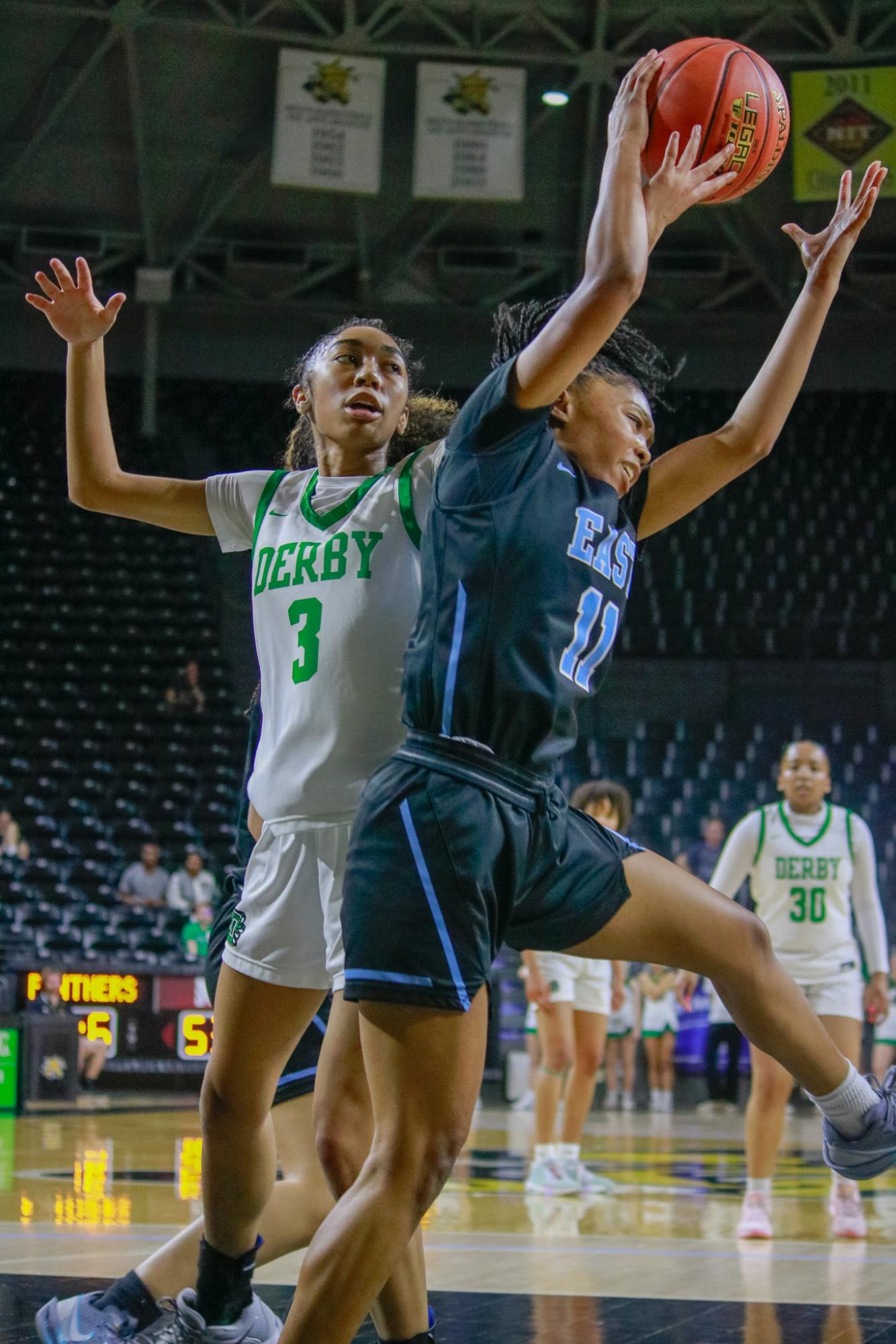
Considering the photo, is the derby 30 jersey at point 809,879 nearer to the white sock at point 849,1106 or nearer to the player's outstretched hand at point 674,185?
the white sock at point 849,1106

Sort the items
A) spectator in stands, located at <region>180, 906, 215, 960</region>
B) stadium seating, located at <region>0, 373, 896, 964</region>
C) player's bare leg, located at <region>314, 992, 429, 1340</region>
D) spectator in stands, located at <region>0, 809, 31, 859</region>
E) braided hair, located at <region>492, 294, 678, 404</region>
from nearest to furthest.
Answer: player's bare leg, located at <region>314, 992, 429, 1340</region> < braided hair, located at <region>492, 294, 678, 404</region> < spectator in stands, located at <region>180, 906, 215, 960</region> < spectator in stands, located at <region>0, 809, 31, 859</region> < stadium seating, located at <region>0, 373, 896, 964</region>

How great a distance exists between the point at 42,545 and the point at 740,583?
26.3ft

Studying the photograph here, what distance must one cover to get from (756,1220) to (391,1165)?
3.56 meters

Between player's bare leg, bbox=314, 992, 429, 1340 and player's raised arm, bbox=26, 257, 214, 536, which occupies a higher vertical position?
player's raised arm, bbox=26, 257, 214, 536

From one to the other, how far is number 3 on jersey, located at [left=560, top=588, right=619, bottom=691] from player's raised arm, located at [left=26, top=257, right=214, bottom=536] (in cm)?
95

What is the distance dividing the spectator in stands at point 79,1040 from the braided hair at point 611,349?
9291 millimetres

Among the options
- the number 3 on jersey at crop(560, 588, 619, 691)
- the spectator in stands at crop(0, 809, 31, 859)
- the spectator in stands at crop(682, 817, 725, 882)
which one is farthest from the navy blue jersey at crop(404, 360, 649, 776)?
the spectator in stands at crop(682, 817, 725, 882)

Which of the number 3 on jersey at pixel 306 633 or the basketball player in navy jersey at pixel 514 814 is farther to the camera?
the number 3 on jersey at pixel 306 633

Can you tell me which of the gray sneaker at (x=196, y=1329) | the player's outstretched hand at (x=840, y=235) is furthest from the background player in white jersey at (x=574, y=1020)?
the player's outstretched hand at (x=840, y=235)

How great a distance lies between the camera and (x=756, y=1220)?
5535 millimetres

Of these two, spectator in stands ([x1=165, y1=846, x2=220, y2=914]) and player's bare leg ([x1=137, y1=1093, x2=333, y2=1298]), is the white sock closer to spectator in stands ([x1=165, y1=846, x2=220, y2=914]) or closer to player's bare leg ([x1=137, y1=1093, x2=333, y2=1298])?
player's bare leg ([x1=137, y1=1093, x2=333, y2=1298])

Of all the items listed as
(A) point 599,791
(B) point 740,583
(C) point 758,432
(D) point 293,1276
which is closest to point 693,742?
(B) point 740,583

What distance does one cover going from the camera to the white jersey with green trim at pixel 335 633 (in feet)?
9.36

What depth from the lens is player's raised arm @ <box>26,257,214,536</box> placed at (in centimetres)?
321
